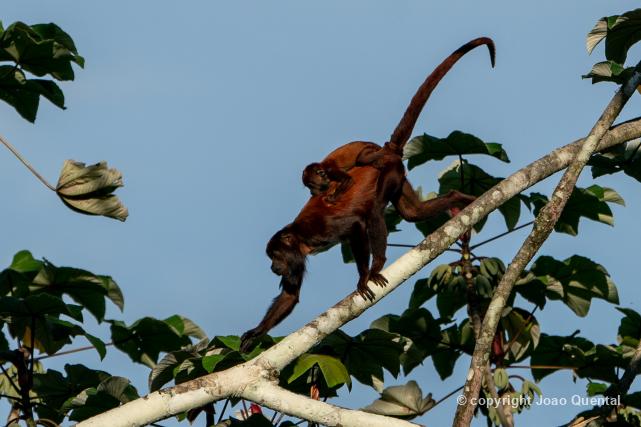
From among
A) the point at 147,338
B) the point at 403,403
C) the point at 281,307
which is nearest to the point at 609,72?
the point at 403,403

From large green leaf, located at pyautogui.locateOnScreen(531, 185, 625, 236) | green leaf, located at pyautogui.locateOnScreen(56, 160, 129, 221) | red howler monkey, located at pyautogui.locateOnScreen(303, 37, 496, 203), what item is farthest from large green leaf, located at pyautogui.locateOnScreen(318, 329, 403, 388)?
large green leaf, located at pyautogui.locateOnScreen(531, 185, 625, 236)

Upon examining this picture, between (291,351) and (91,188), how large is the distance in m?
2.17

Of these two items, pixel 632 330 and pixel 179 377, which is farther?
pixel 632 330

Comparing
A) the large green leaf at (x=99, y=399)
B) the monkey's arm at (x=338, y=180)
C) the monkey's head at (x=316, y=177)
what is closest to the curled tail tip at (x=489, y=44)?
the monkey's arm at (x=338, y=180)

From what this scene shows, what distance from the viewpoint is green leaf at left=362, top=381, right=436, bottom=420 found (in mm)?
Answer: 8258

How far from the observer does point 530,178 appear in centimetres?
729

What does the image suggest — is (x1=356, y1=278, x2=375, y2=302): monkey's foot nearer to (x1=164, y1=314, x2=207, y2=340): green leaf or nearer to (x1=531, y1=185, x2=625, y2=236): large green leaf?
(x1=164, y1=314, x2=207, y2=340): green leaf

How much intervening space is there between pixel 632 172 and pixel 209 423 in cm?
431

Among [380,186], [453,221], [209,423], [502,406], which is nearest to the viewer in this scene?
[453,221]

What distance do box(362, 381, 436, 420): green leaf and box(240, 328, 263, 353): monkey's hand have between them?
1103 millimetres

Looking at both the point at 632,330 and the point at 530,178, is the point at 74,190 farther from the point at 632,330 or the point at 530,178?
the point at 632,330

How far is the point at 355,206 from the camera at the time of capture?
9000mm

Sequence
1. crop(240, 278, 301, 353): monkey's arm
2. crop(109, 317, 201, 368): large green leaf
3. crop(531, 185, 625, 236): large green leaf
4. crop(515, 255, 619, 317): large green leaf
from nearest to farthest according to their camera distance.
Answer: crop(109, 317, 201, 368): large green leaf → crop(515, 255, 619, 317): large green leaf → crop(531, 185, 625, 236): large green leaf → crop(240, 278, 301, 353): monkey's arm

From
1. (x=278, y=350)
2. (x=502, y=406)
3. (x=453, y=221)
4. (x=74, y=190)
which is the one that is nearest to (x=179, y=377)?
(x=278, y=350)
